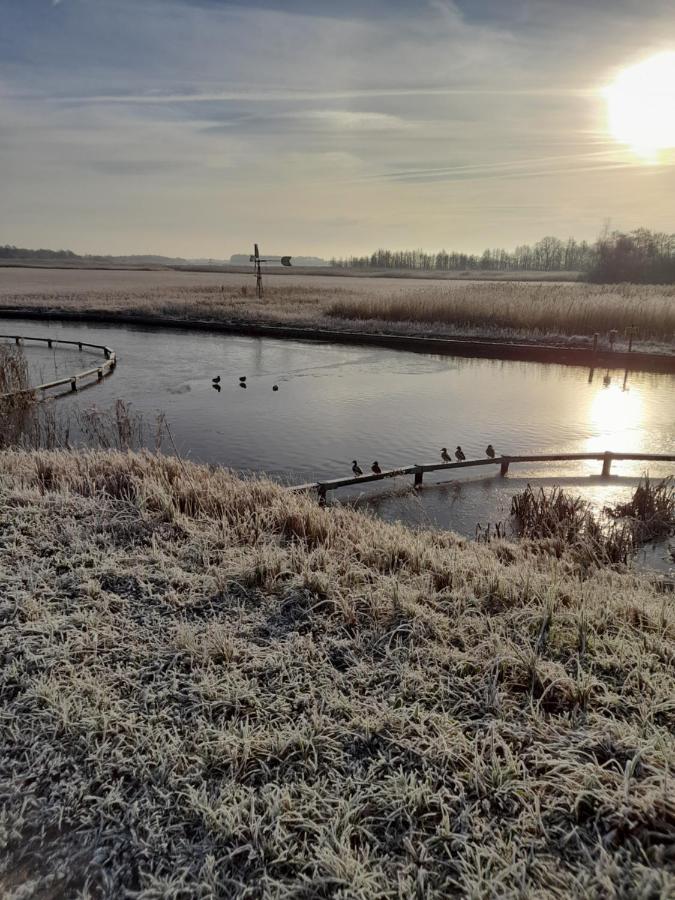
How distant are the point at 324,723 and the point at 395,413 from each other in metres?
9.58

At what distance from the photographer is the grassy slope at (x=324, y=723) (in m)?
1.95

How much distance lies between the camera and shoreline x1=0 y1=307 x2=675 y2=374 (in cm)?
1720

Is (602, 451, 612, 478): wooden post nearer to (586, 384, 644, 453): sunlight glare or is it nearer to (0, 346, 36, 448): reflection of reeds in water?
(586, 384, 644, 453): sunlight glare

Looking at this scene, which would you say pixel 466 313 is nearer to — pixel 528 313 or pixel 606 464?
pixel 528 313

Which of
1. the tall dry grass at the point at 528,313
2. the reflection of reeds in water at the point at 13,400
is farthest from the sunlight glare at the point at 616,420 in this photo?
the reflection of reeds in water at the point at 13,400

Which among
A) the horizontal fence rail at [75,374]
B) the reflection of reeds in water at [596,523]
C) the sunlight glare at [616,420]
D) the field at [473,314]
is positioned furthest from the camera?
the field at [473,314]

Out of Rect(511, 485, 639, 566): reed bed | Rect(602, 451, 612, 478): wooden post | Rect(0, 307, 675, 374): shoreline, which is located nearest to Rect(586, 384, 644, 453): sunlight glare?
Rect(602, 451, 612, 478): wooden post

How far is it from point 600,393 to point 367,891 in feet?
44.9

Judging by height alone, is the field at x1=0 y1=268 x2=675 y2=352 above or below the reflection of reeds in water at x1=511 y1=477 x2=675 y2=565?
above

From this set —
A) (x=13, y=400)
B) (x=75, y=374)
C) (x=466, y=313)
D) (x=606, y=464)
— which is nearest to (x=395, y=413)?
(x=606, y=464)

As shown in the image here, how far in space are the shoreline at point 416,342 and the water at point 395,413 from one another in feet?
3.05

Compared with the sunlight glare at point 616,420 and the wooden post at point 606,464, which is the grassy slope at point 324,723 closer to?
the wooden post at point 606,464

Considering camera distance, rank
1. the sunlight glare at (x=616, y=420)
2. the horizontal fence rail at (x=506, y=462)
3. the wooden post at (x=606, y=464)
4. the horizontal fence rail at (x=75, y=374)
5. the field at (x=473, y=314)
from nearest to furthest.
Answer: the horizontal fence rail at (x=506, y=462) → the wooden post at (x=606, y=464) → the sunlight glare at (x=616, y=420) → the horizontal fence rail at (x=75, y=374) → the field at (x=473, y=314)

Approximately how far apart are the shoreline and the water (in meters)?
0.93
